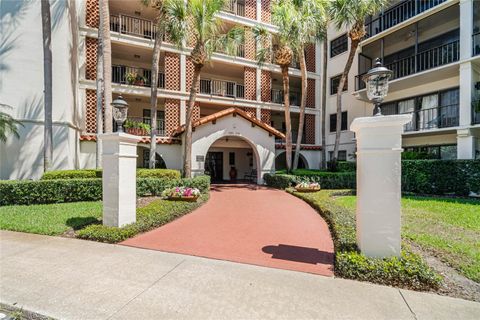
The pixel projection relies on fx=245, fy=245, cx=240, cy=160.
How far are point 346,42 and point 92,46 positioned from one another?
1886cm

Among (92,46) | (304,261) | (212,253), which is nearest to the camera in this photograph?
(304,261)

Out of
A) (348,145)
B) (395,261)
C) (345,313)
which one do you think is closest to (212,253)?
(345,313)

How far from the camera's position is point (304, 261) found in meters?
4.76

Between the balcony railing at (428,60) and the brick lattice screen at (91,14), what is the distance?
19.1m

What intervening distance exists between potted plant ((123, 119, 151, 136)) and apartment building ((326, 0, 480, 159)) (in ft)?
49.6

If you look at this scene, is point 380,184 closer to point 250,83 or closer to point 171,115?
point 171,115

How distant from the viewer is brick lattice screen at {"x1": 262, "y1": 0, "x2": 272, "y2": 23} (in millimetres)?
20516

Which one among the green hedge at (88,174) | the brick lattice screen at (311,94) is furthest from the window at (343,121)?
the green hedge at (88,174)

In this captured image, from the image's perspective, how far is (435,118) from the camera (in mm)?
15078

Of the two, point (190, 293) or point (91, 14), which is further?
point (91, 14)

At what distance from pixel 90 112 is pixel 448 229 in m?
17.8

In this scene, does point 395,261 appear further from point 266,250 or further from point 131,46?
point 131,46

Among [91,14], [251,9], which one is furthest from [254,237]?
[251,9]

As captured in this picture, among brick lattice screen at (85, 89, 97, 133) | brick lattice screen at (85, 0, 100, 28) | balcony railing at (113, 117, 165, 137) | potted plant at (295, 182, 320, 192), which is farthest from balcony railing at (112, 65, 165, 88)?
potted plant at (295, 182, 320, 192)
